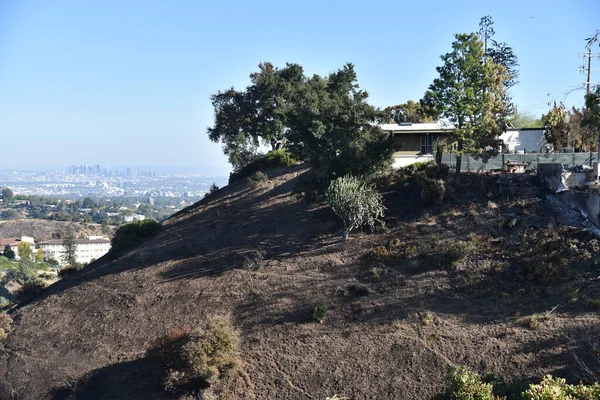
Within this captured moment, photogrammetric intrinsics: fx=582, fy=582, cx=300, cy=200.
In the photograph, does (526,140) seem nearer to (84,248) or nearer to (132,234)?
(132,234)

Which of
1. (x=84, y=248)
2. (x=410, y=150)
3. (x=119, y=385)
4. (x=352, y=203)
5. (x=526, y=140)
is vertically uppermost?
(x=526, y=140)

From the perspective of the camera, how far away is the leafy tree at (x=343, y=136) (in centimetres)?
2767

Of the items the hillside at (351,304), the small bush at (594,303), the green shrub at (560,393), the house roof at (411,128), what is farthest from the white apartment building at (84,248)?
the green shrub at (560,393)

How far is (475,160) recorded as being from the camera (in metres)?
30.2

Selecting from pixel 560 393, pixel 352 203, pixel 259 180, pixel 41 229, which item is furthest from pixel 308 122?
pixel 41 229

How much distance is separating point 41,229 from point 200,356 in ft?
481

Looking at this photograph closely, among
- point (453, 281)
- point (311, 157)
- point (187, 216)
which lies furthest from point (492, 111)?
point (187, 216)

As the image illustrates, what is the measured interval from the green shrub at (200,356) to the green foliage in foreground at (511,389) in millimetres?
7112

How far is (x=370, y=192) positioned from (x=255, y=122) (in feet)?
69.1

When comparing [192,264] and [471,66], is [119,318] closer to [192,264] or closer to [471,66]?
[192,264]

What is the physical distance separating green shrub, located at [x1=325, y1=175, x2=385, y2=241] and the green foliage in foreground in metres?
9.79

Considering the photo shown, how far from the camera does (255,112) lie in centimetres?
4497

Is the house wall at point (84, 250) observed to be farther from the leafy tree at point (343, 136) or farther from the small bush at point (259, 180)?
the leafy tree at point (343, 136)

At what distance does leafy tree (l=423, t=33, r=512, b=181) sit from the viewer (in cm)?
2734
